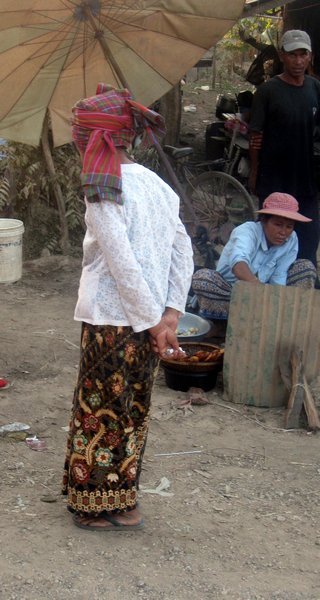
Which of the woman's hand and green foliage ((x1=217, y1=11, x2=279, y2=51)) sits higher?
green foliage ((x1=217, y1=11, x2=279, y2=51))

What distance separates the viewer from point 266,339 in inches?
200

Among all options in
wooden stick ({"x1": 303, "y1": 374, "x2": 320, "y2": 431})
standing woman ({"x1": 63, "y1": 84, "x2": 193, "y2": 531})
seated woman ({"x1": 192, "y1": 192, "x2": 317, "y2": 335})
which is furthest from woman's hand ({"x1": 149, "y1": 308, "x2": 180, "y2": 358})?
seated woman ({"x1": 192, "y1": 192, "x2": 317, "y2": 335})

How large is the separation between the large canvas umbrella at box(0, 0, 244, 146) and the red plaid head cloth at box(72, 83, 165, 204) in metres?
2.51

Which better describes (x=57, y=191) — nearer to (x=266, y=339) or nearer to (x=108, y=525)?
(x=266, y=339)

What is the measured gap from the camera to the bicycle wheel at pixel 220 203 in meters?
8.23

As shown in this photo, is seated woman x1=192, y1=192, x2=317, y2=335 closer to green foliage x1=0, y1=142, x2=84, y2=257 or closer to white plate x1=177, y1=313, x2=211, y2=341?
white plate x1=177, y1=313, x2=211, y2=341

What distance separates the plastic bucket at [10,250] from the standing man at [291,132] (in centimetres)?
211

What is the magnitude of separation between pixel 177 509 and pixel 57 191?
4.53 metres

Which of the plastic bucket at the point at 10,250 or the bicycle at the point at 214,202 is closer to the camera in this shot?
the plastic bucket at the point at 10,250

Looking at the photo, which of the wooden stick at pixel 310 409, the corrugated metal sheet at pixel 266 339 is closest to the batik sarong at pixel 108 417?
the wooden stick at pixel 310 409

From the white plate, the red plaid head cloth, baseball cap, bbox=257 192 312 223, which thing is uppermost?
the red plaid head cloth

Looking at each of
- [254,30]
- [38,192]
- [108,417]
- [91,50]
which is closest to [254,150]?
[91,50]

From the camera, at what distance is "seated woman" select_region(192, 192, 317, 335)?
17.4 ft

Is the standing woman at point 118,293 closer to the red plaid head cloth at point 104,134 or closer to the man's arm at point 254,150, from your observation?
the red plaid head cloth at point 104,134
